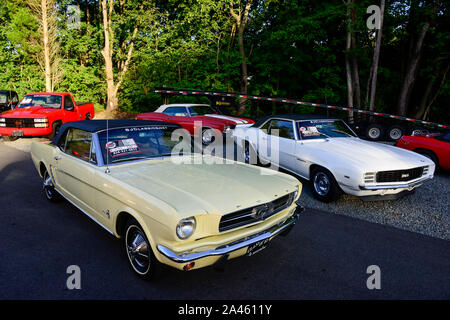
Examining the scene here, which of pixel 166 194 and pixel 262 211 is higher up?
pixel 166 194

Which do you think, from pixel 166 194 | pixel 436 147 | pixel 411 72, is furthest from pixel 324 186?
pixel 411 72

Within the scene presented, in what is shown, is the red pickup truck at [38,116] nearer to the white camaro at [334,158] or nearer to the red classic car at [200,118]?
the red classic car at [200,118]

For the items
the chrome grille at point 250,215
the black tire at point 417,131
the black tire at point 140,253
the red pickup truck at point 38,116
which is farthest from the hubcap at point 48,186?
the black tire at point 417,131

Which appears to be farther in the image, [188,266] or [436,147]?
[436,147]

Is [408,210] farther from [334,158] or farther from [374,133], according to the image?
[374,133]

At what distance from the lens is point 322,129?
623 centimetres

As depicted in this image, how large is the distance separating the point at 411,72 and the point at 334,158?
13.2 meters

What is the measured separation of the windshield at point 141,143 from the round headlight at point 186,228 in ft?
5.03

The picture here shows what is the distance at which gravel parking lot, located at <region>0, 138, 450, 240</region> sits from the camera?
4.47 meters

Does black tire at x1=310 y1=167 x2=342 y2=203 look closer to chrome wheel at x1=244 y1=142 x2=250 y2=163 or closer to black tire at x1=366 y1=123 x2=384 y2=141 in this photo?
chrome wheel at x1=244 y1=142 x2=250 y2=163

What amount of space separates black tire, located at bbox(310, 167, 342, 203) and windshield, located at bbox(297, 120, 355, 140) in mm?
881

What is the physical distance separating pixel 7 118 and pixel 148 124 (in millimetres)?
9660

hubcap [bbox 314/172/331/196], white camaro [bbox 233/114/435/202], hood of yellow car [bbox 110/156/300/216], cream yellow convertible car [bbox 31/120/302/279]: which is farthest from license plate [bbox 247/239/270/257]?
hubcap [bbox 314/172/331/196]
